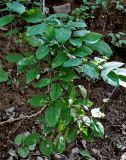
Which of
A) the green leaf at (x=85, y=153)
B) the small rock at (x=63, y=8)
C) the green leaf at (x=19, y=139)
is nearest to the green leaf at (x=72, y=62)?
the green leaf at (x=19, y=139)

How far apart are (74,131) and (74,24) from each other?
2.05 feet

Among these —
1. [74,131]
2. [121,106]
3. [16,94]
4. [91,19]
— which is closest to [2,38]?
[16,94]

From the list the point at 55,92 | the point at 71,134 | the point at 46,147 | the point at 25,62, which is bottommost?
the point at 46,147

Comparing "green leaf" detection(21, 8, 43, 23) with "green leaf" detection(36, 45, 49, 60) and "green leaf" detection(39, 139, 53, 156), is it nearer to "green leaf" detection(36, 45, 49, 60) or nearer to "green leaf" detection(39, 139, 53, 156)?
"green leaf" detection(36, 45, 49, 60)

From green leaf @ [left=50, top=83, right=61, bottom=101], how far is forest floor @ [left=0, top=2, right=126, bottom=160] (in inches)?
37.0

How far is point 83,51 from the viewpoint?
59.9 inches

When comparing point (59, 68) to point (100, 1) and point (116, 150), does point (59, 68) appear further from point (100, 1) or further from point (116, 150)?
point (100, 1)

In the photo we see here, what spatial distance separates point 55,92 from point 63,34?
314 millimetres

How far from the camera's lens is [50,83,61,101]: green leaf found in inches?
64.5

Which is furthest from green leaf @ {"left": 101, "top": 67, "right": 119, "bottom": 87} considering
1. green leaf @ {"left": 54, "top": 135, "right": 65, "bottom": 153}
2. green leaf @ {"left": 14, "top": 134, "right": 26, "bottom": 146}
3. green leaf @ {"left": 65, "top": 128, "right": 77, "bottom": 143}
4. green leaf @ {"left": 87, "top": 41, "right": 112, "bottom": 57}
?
green leaf @ {"left": 14, "top": 134, "right": 26, "bottom": 146}

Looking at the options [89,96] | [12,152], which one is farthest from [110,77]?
[89,96]

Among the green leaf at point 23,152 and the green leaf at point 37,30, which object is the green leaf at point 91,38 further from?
the green leaf at point 23,152

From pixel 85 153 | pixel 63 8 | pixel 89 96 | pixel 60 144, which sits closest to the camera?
pixel 60 144

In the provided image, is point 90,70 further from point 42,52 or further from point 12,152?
point 12,152
